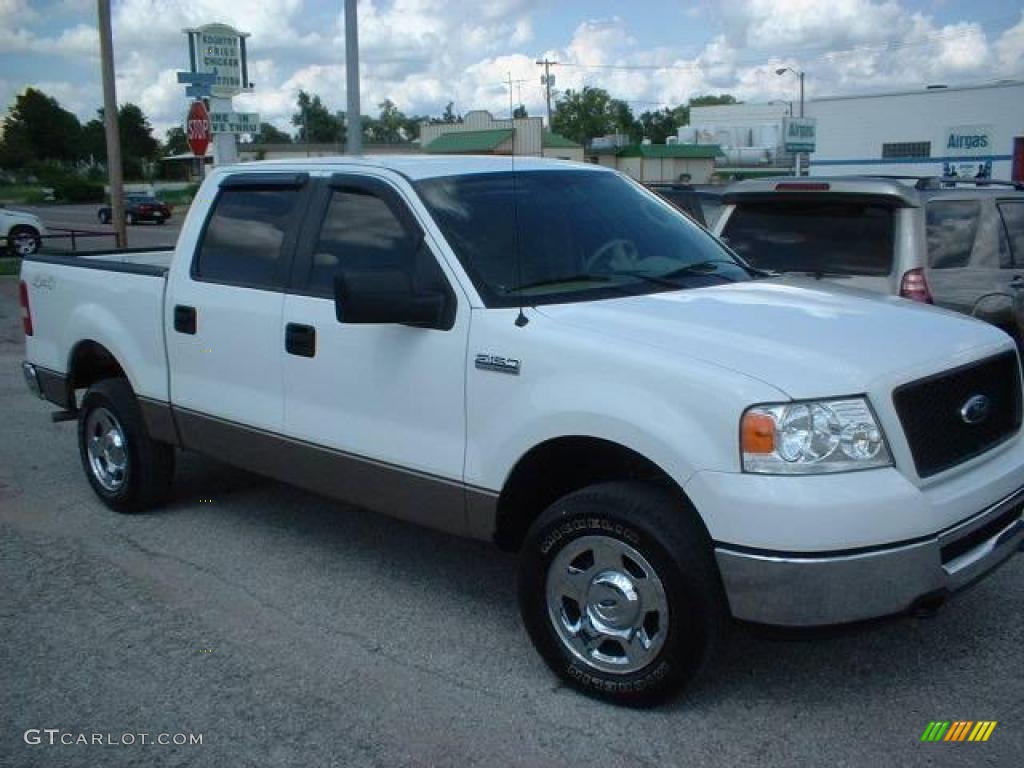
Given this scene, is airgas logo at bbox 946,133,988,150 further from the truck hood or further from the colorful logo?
the colorful logo

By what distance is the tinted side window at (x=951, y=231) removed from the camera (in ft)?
23.8

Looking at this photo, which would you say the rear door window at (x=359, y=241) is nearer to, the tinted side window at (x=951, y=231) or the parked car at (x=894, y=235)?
the parked car at (x=894, y=235)

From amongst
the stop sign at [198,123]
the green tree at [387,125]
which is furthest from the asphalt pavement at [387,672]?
the green tree at [387,125]

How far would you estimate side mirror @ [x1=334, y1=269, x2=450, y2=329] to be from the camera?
13.1 ft

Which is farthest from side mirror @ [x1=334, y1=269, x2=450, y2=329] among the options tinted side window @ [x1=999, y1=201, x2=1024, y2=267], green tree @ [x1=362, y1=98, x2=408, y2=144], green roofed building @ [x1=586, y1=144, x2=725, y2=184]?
green tree @ [x1=362, y1=98, x2=408, y2=144]

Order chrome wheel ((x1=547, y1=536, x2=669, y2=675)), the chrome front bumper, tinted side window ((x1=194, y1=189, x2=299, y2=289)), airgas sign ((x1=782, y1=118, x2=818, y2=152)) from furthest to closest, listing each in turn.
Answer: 1. airgas sign ((x1=782, y1=118, x2=818, y2=152))
2. tinted side window ((x1=194, y1=189, x2=299, y2=289))
3. chrome wheel ((x1=547, y1=536, x2=669, y2=675))
4. the chrome front bumper

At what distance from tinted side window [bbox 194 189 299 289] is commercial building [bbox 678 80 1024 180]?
79.6ft

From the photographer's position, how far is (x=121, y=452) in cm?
614

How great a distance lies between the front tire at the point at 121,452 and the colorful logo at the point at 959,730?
13.9ft

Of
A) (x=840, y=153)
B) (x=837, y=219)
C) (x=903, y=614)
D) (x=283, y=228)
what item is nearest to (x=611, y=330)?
(x=903, y=614)

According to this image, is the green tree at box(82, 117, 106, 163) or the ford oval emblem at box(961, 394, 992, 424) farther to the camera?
the green tree at box(82, 117, 106, 163)

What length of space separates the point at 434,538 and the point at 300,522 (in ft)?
2.83

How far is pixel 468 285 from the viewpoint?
4.18 meters

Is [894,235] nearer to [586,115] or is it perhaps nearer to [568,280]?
[568,280]
